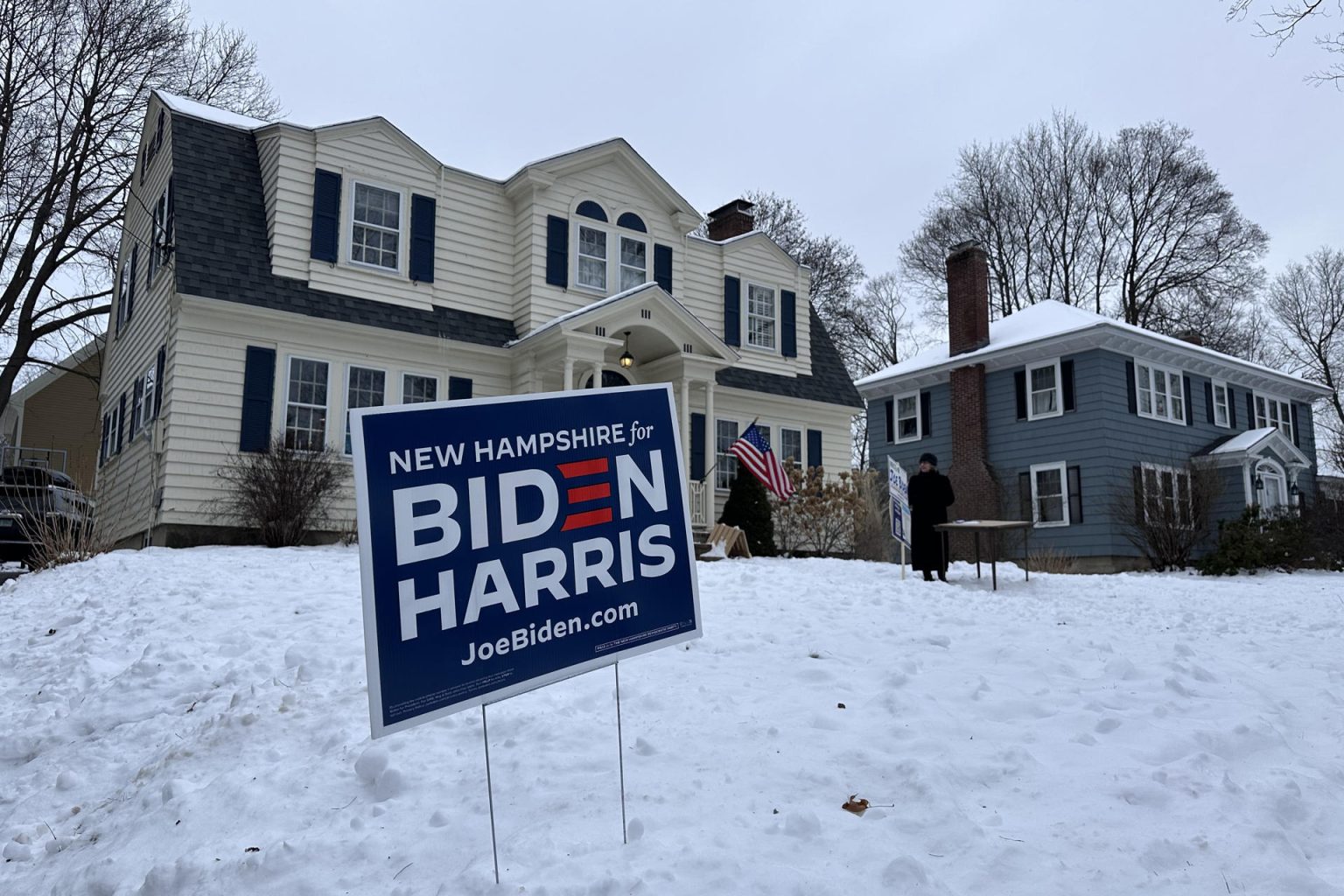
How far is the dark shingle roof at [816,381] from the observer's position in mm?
17219

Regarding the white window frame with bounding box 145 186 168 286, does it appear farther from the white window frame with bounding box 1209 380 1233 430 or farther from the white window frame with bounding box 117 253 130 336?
the white window frame with bounding box 1209 380 1233 430

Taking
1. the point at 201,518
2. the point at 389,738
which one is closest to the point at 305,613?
the point at 389,738

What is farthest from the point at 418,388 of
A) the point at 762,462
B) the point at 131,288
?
the point at 131,288

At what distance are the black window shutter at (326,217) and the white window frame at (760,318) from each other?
780 centimetres

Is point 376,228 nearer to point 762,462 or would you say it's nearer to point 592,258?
point 592,258

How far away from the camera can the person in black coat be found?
34.7ft

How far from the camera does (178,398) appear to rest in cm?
1213

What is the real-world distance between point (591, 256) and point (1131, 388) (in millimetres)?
12754

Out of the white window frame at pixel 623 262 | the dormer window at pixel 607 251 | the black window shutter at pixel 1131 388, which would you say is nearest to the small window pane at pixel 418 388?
the dormer window at pixel 607 251

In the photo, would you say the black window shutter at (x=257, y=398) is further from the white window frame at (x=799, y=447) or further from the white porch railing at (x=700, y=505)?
the white window frame at (x=799, y=447)

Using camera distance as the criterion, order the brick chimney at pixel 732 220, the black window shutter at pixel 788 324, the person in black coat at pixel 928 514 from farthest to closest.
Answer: the brick chimney at pixel 732 220 < the black window shutter at pixel 788 324 < the person in black coat at pixel 928 514

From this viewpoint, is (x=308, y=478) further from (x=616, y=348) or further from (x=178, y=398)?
(x=616, y=348)

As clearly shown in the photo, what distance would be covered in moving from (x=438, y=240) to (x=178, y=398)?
473 centimetres

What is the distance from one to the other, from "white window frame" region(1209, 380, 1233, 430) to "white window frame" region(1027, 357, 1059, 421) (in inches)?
191
